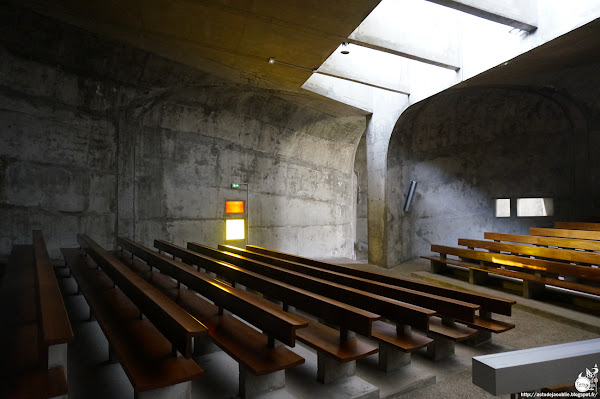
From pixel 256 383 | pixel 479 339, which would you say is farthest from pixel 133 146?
pixel 479 339

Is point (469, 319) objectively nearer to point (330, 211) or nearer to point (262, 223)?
point (262, 223)

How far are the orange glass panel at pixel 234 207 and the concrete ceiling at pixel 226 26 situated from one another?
3085 millimetres

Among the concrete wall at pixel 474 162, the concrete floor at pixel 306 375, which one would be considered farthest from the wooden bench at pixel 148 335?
the concrete wall at pixel 474 162

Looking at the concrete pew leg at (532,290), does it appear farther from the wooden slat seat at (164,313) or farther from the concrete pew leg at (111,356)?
the concrete pew leg at (111,356)

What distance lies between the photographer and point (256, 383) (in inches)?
87.0

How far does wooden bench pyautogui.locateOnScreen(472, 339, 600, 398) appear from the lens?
103cm

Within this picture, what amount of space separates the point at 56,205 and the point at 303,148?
19.5ft

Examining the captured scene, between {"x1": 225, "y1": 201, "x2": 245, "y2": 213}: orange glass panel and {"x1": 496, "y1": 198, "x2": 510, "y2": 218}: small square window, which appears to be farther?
{"x1": 496, "y1": 198, "x2": 510, "y2": 218}: small square window

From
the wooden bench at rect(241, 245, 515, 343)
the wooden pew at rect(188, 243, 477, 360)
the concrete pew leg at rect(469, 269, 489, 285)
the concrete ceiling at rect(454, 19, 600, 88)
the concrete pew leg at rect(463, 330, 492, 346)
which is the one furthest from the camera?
the concrete pew leg at rect(469, 269, 489, 285)

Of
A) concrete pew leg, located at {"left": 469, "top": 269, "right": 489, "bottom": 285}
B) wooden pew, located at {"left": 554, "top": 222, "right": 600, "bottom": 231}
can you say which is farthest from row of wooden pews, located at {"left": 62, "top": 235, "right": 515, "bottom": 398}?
wooden pew, located at {"left": 554, "top": 222, "right": 600, "bottom": 231}

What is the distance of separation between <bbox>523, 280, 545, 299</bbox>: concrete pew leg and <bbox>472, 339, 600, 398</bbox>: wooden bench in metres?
4.73

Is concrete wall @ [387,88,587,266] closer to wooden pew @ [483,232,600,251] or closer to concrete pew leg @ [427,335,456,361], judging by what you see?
wooden pew @ [483,232,600,251]

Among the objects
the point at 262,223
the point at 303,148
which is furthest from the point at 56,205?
the point at 303,148

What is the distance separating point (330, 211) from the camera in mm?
10773
